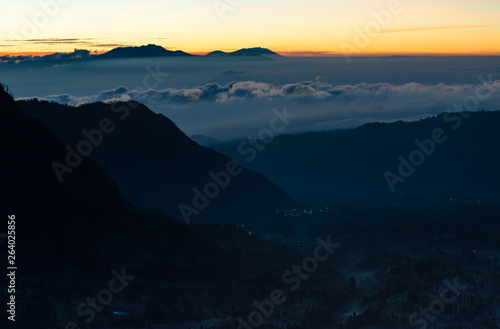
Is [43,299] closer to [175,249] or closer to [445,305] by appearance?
[175,249]

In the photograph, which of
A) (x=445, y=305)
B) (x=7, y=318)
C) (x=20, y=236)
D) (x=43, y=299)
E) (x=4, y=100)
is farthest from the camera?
(x=4, y=100)

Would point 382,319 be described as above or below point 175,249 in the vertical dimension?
below

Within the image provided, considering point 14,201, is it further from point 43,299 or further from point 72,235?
point 43,299

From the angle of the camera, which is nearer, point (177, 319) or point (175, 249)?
point (177, 319)

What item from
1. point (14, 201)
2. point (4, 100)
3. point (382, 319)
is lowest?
point (382, 319)

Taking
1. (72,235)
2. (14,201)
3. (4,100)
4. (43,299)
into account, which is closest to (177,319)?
(43,299)

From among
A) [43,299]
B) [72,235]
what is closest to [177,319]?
[43,299]

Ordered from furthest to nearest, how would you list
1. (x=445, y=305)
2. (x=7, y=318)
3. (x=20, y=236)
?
1. (x=20, y=236)
2. (x=445, y=305)
3. (x=7, y=318)

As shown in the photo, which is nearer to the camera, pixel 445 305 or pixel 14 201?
pixel 445 305

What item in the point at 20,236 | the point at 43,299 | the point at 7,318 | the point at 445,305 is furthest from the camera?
the point at 20,236
